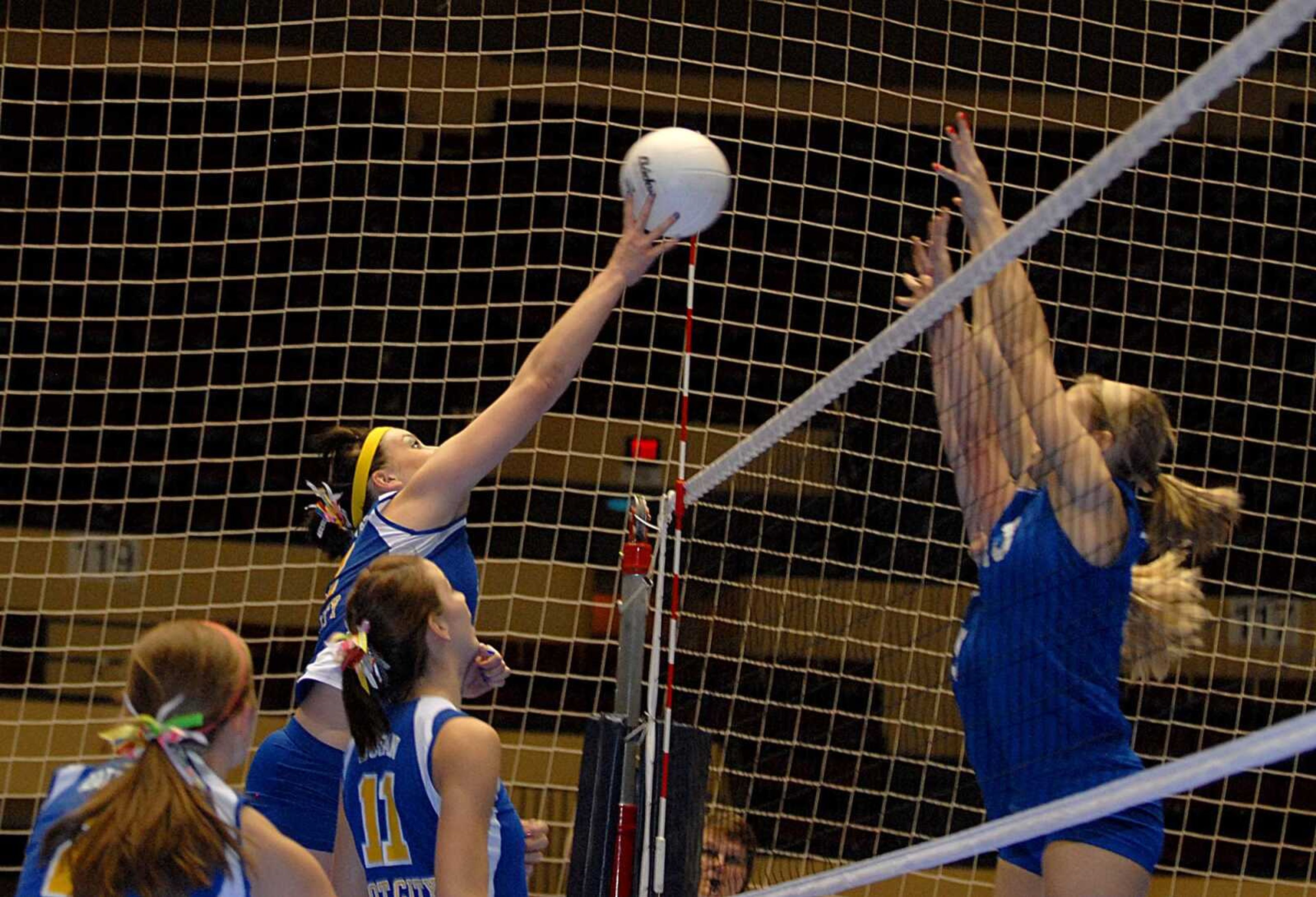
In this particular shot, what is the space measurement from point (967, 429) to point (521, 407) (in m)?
1.01

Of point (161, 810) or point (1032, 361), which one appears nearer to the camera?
point (161, 810)

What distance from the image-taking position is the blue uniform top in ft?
9.70

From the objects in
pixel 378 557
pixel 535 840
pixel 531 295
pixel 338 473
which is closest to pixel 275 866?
pixel 535 840

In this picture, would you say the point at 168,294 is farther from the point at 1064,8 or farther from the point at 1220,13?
the point at 1220,13

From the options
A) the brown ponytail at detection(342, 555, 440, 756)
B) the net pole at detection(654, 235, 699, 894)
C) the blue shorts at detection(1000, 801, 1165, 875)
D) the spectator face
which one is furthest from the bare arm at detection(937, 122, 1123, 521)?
the spectator face

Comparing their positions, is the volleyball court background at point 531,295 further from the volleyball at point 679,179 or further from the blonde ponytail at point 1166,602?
the blonde ponytail at point 1166,602

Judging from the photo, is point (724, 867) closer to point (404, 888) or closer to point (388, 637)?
point (404, 888)

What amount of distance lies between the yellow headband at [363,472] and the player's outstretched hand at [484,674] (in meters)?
0.88

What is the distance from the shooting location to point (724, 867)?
15.2 feet

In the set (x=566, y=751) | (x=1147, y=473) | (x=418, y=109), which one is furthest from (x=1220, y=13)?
(x=1147, y=473)

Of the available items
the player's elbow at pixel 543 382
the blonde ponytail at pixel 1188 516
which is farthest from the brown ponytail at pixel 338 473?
the blonde ponytail at pixel 1188 516

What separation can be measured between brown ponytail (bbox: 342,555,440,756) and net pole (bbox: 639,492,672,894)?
1114 mm

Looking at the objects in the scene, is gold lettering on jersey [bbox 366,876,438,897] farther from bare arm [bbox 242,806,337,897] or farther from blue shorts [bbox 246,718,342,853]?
blue shorts [bbox 246,718,342,853]

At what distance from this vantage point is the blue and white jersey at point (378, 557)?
3.78 metres
